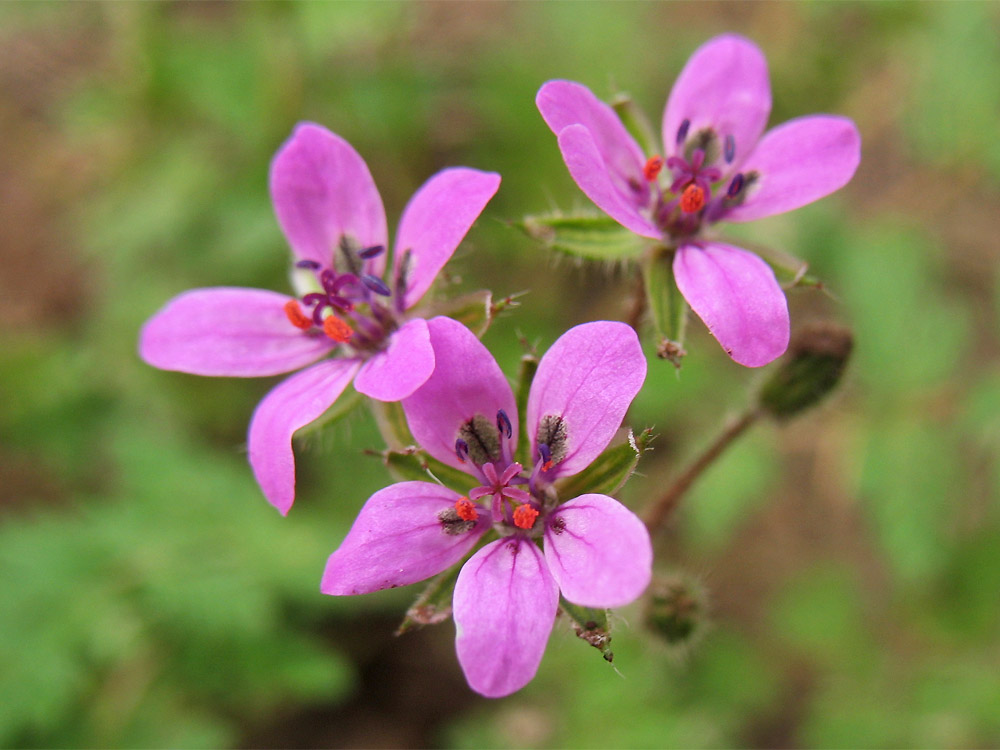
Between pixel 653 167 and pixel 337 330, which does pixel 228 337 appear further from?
pixel 653 167

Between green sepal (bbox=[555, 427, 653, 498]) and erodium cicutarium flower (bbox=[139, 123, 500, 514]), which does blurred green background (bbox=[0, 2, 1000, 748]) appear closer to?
green sepal (bbox=[555, 427, 653, 498])

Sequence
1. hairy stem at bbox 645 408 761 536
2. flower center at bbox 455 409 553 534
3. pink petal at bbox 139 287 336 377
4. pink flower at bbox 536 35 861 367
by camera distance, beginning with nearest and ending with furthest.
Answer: pink flower at bbox 536 35 861 367, flower center at bbox 455 409 553 534, pink petal at bbox 139 287 336 377, hairy stem at bbox 645 408 761 536

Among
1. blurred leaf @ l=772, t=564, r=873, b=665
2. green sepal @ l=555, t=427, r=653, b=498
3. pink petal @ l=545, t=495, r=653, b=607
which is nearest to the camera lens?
pink petal @ l=545, t=495, r=653, b=607

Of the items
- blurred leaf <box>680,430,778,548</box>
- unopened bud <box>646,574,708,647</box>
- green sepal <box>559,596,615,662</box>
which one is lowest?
blurred leaf <box>680,430,778,548</box>

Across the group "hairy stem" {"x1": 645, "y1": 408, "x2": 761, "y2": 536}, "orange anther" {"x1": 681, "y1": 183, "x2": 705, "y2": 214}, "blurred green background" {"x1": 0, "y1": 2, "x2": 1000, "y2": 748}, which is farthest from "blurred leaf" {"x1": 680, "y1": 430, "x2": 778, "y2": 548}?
"orange anther" {"x1": 681, "y1": 183, "x2": 705, "y2": 214}

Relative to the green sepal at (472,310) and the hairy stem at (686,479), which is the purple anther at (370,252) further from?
the hairy stem at (686,479)

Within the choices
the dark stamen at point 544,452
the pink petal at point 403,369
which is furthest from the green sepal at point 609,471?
the pink petal at point 403,369
